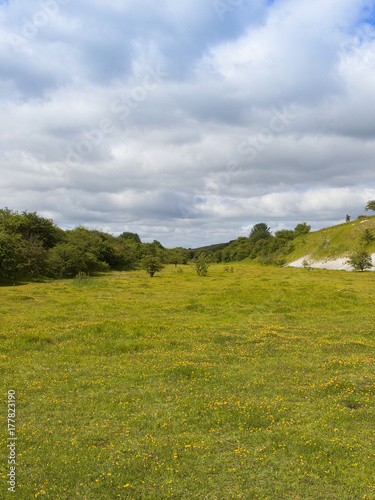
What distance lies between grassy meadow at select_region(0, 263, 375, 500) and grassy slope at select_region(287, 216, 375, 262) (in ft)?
309

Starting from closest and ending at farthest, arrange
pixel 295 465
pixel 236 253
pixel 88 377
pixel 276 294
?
pixel 295 465 < pixel 88 377 < pixel 276 294 < pixel 236 253

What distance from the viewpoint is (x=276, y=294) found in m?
32.2

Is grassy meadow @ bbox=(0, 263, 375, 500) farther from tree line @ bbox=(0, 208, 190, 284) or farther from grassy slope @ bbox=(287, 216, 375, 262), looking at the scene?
grassy slope @ bbox=(287, 216, 375, 262)

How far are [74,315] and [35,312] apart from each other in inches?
128

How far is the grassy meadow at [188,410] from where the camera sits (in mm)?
7152

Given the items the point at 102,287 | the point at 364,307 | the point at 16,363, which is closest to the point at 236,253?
the point at 102,287

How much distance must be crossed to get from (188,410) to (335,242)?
386 feet

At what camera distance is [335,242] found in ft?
376

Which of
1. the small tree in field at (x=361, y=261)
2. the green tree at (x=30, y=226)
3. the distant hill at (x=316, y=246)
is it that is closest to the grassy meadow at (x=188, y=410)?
the green tree at (x=30, y=226)

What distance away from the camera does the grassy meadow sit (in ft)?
23.5

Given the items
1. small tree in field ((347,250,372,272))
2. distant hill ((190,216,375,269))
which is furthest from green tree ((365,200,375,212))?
small tree in field ((347,250,372,272))

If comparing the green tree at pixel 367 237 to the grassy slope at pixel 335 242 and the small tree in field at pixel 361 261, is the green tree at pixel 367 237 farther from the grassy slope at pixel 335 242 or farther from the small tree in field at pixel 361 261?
the small tree in field at pixel 361 261

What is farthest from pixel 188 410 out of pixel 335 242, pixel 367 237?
pixel 335 242

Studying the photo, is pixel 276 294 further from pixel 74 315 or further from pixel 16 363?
pixel 16 363
